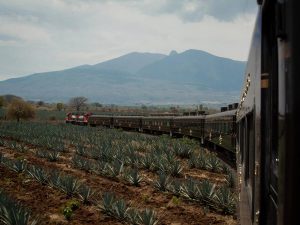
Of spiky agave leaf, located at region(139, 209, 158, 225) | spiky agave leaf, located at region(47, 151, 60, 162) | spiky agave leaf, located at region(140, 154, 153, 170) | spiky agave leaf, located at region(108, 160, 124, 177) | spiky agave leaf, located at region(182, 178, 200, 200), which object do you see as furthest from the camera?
→ spiky agave leaf, located at region(47, 151, 60, 162)

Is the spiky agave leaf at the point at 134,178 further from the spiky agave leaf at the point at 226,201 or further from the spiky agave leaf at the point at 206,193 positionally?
the spiky agave leaf at the point at 226,201

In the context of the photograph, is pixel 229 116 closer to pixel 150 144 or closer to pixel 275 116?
pixel 150 144

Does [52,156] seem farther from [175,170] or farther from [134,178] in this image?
[134,178]

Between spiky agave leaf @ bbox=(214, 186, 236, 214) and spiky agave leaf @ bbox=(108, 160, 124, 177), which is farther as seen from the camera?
spiky agave leaf @ bbox=(108, 160, 124, 177)

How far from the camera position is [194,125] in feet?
93.9

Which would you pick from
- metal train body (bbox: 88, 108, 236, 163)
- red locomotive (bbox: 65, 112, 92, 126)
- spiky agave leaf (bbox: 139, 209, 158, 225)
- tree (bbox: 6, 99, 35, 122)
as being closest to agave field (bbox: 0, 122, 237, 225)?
spiky agave leaf (bbox: 139, 209, 158, 225)

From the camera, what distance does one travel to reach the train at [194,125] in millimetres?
16938

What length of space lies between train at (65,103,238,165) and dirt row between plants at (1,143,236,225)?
446 cm

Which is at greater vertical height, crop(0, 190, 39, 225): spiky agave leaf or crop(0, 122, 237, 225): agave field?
crop(0, 190, 39, 225): spiky agave leaf

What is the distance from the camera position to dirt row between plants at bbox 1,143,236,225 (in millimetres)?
9312

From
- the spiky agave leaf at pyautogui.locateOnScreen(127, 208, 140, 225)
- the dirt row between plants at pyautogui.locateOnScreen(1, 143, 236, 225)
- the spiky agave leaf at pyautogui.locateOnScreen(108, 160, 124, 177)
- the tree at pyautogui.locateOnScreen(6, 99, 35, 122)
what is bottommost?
Result: the dirt row between plants at pyautogui.locateOnScreen(1, 143, 236, 225)

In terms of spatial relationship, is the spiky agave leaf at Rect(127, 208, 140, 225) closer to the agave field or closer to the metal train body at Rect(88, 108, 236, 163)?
the agave field

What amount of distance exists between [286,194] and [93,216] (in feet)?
25.8

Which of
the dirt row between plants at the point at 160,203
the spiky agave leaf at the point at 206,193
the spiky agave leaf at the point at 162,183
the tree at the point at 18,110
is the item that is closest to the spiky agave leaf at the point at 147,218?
the dirt row between plants at the point at 160,203
